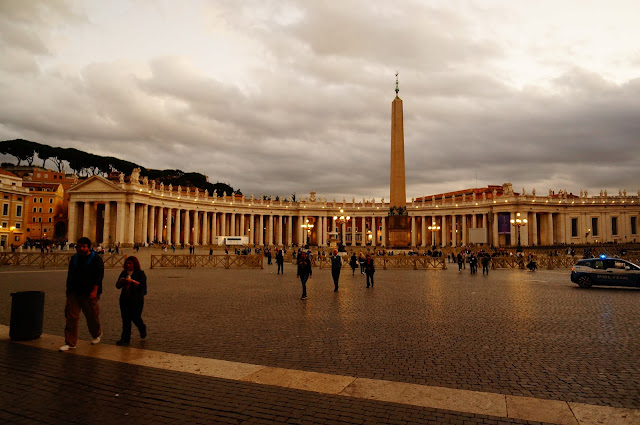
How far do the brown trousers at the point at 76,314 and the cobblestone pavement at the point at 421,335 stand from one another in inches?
24.0

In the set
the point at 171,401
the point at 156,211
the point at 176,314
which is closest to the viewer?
the point at 171,401

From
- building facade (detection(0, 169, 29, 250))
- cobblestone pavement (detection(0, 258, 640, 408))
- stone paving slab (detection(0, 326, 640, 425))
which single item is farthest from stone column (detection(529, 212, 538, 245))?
building facade (detection(0, 169, 29, 250))

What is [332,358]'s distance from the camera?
21.7ft

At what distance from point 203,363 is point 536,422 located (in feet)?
14.7

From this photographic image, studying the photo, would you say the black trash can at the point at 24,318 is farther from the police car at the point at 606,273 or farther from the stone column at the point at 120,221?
the stone column at the point at 120,221

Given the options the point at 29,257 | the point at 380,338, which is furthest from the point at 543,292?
the point at 29,257

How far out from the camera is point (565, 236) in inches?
3221

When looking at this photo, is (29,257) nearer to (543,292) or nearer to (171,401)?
(171,401)

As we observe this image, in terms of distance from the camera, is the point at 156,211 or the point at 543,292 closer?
the point at 543,292

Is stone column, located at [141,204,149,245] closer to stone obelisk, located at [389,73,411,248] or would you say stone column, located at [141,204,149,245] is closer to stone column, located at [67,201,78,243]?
stone column, located at [67,201,78,243]

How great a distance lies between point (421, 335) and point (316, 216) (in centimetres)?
8790

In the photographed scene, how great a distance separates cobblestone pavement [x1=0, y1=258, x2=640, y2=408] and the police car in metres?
2.61

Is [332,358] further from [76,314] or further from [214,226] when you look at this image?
[214,226]

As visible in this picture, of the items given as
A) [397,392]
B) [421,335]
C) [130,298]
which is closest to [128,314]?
[130,298]
